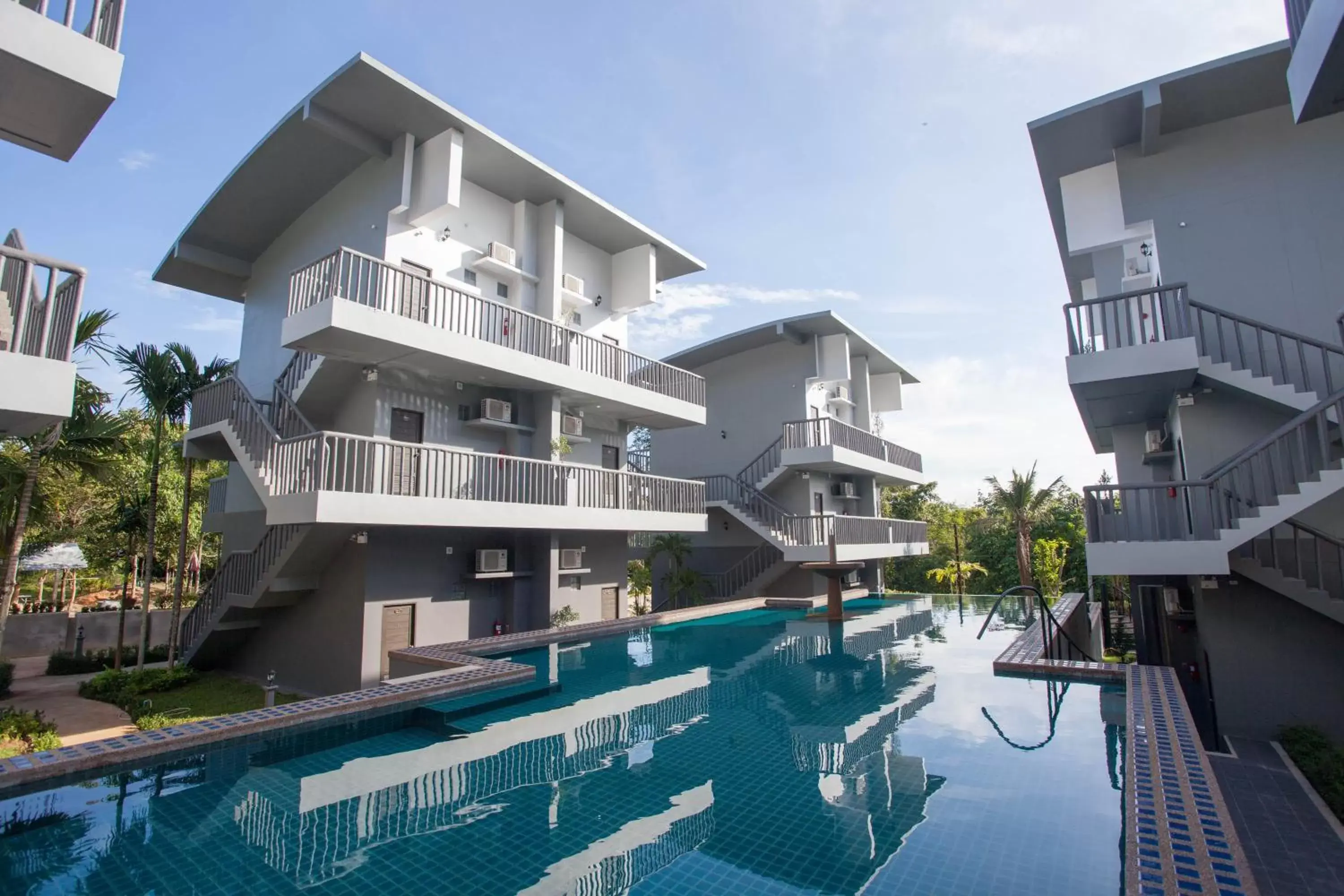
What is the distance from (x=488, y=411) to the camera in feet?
43.7

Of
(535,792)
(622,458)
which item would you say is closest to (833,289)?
(622,458)

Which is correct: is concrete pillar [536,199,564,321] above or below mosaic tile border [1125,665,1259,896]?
above

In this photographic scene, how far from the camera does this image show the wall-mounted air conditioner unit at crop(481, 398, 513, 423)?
43.7 feet

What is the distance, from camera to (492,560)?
13.1 m

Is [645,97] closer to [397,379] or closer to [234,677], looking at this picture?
[397,379]

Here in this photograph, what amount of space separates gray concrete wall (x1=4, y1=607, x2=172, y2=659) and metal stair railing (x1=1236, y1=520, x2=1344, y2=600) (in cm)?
2338

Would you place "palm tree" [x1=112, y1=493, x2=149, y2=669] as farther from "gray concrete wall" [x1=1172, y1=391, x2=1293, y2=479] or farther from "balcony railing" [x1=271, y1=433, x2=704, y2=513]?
"gray concrete wall" [x1=1172, y1=391, x2=1293, y2=479]

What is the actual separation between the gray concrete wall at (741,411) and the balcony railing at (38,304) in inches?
677

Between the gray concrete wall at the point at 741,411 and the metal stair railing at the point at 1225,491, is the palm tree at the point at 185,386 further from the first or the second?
the metal stair railing at the point at 1225,491

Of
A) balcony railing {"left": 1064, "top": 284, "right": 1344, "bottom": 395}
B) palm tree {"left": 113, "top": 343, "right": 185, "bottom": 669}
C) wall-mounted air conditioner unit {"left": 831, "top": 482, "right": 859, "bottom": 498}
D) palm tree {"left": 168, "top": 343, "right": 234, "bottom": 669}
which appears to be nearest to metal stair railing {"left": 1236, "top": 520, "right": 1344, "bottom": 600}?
balcony railing {"left": 1064, "top": 284, "right": 1344, "bottom": 395}

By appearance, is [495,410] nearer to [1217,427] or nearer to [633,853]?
[633,853]

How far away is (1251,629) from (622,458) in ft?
42.7

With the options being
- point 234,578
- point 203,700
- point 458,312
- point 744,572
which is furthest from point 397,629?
point 744,572

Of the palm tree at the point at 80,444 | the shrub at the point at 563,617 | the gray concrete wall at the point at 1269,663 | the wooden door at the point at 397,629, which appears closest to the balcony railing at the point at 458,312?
the palm tree at the point at 80,444
